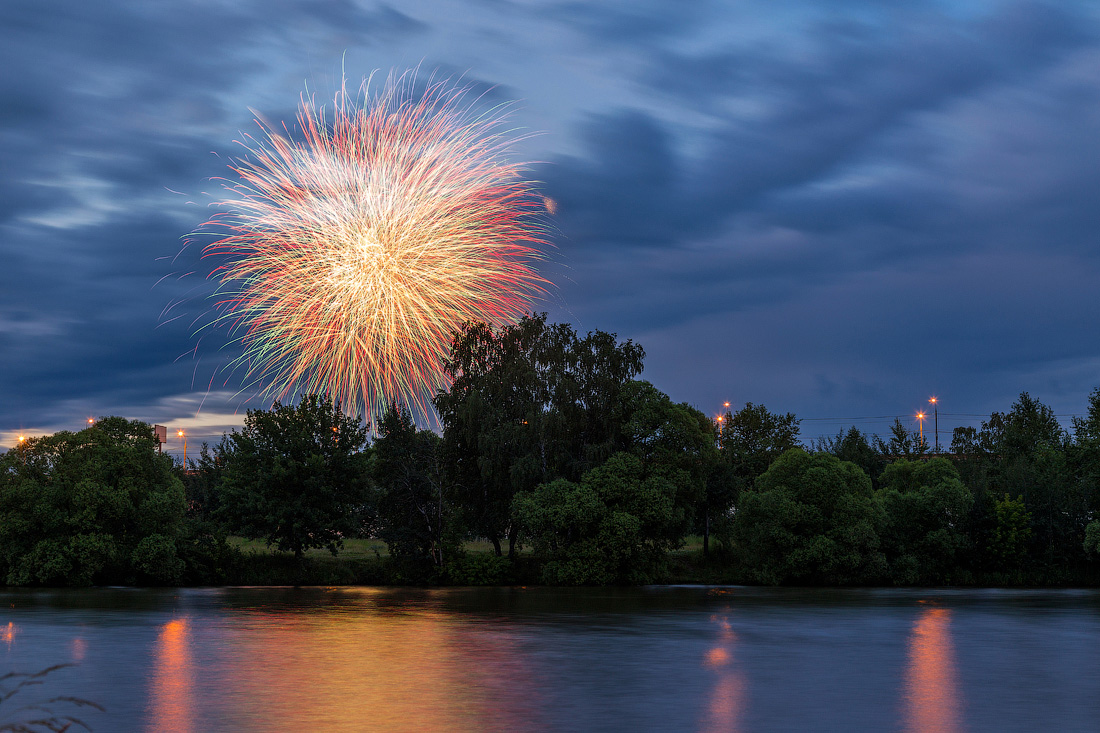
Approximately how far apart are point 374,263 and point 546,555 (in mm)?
29466

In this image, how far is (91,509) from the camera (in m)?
69.8

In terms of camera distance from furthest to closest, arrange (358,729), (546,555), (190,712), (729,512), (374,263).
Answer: (729,512) → (546,555) → (374,263) → (190,712) → (358,729)

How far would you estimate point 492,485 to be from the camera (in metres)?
77.6

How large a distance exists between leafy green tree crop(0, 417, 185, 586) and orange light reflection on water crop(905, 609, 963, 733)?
54716 millimetres

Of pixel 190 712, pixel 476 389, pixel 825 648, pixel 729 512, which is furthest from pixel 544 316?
pixel 190 712

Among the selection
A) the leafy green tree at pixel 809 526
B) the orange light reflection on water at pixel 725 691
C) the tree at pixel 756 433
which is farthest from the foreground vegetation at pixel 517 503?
the orange light reflection on water at pixel 725 691

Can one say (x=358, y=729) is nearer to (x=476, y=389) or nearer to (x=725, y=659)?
(x=725, y=659)

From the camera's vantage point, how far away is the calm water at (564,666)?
63.3ft

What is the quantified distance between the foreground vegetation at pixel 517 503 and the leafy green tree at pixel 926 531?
175 mm

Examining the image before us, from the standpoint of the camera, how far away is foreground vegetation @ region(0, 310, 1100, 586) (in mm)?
71062

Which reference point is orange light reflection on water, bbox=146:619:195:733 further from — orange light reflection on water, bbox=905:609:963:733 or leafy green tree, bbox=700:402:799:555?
leafy green tree, bbox=700:402:799:555

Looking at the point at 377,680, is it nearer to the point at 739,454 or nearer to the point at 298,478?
the point at 298,478

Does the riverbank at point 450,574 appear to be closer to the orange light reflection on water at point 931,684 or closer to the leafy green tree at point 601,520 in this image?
the leafy green tree at point 601,520

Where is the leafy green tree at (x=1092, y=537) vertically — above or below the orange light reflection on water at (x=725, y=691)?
above
